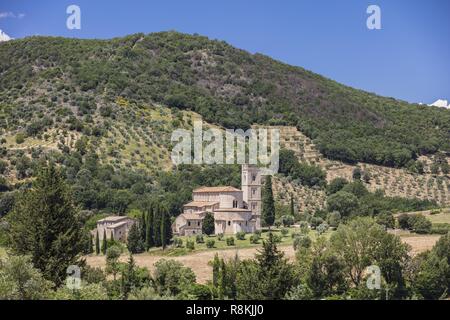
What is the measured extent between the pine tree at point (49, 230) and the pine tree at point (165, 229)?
22558 mm

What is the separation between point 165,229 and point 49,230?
25200 mm

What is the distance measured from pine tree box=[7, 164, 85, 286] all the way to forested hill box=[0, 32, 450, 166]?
7023 centimetres

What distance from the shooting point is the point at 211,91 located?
160625 millimetres

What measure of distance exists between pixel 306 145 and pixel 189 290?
94282 mm

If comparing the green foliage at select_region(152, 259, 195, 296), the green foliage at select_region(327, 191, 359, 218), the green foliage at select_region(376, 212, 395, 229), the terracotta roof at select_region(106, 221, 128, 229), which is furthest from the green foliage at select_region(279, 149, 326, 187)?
the green foliage at select_region(152, 259, 195, 296)

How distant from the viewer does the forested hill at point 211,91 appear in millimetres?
130875

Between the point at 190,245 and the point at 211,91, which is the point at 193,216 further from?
the point at 211,91

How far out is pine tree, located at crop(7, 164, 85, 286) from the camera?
43.6 metres

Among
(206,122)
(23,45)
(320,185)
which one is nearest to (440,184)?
(320,185)

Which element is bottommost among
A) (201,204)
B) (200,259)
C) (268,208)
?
(200,259)

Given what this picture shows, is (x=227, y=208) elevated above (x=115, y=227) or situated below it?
above

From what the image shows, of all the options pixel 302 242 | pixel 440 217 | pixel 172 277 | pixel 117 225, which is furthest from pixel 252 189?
pixel 172 277

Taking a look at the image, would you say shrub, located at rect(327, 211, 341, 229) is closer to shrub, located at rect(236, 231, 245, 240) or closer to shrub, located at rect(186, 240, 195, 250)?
shrub, located at rect(236, 231, 245, 240)
